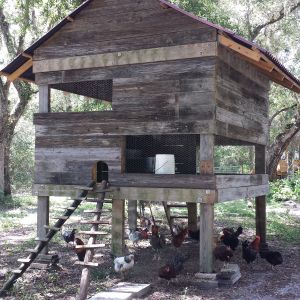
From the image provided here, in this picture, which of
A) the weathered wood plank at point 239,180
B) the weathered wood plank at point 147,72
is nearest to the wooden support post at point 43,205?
the weathered wood plank at point 147,72

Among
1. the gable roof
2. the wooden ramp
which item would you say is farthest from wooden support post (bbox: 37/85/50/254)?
the wooden ramp

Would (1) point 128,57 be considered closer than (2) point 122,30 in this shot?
Yes

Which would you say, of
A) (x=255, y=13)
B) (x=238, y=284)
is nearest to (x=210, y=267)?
(x=238, y=284)

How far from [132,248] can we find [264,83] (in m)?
5.14

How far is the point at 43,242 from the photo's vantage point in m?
8.45

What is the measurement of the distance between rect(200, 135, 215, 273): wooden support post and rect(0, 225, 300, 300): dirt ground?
15.6 inches

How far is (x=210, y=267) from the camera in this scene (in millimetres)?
8547

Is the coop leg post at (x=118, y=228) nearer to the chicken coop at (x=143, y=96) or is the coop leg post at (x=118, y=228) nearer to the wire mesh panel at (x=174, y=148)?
the chicken coop at (x=143, y=96)

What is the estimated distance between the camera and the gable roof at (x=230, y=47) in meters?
8.54

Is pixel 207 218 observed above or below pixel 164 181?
below

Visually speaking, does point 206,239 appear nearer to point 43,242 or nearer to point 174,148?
point 43,242

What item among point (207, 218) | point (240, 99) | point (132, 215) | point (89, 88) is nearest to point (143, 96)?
point (240, 99)

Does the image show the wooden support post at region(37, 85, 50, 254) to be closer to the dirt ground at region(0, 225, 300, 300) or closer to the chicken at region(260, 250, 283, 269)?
the dirt ground at region(0, 225, 300, 300)

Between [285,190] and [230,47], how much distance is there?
17286mm
